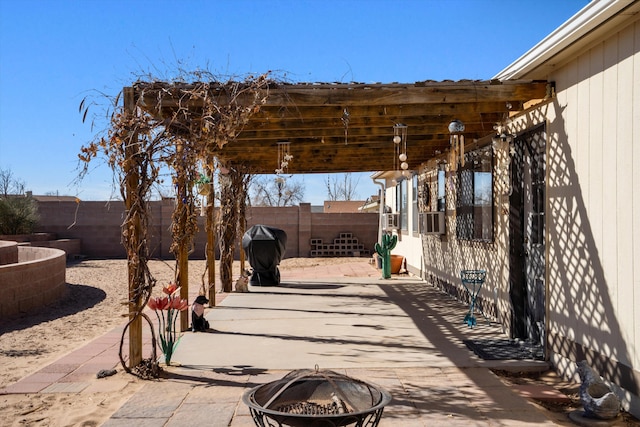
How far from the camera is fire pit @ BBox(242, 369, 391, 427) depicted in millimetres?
2805

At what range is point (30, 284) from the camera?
31.8 ft

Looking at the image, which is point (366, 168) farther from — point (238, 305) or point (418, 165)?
point (238, 305)

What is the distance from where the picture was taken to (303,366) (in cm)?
548

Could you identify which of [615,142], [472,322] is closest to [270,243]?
[472,322]

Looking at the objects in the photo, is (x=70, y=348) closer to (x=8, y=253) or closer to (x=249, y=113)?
(x=249, y=113)

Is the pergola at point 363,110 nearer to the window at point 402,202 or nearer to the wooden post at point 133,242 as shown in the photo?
the wooden post at point 133,242

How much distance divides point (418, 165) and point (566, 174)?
7520mm

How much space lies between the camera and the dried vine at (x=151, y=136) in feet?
17.6

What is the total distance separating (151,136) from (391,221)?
1116cm

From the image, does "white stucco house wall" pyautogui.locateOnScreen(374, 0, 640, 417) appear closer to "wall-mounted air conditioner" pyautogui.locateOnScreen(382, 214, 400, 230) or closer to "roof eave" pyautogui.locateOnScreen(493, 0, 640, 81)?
"roof eave" pyautogui.locateOnScreen(493, 0, 640, 81)

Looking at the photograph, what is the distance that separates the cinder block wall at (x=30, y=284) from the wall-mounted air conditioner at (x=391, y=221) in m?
8.51

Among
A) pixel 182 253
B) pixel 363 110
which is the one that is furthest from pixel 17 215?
pixel 363 110

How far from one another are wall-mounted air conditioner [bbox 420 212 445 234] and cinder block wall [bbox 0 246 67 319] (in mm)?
7130

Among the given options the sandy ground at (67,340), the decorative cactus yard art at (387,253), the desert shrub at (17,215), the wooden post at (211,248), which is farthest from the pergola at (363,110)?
the desert shrub at (17,215)
